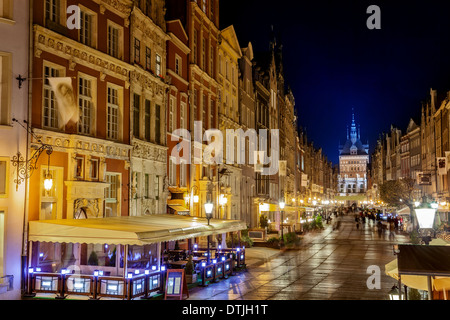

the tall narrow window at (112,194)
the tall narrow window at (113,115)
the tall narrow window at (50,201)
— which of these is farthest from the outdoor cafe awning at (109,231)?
the tall narrow window at (113,115)

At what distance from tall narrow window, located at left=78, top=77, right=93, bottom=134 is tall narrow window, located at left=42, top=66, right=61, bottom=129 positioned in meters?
1.65

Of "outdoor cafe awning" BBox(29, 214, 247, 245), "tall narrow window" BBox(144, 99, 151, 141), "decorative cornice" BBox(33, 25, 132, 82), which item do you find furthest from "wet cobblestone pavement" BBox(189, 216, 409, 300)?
"decorative cornice" BBox(33, 25, 132, 82)

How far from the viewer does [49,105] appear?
799 inches

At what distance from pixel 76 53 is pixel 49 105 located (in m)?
2.74

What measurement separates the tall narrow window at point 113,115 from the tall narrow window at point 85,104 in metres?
1.45

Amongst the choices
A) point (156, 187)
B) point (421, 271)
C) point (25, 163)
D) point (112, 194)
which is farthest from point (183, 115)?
point (421, 271)

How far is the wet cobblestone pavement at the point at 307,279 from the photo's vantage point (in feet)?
64.6

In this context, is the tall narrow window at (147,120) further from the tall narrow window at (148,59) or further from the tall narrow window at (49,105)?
the tall narrow window at (49,105)

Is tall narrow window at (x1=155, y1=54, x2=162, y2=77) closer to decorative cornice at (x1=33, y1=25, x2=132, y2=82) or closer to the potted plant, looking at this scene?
decorative cornice at (x1=33, y1=25, x2=132, y2=82)

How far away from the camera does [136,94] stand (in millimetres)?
27172

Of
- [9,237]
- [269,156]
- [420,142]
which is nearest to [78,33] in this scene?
[9,237]

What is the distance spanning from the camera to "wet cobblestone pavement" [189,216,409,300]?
19703 mm

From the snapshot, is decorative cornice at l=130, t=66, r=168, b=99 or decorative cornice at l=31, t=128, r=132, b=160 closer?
decorative cornice at l=31, t=128, r=132, b=160

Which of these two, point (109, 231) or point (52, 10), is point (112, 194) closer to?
point (109, 231)
